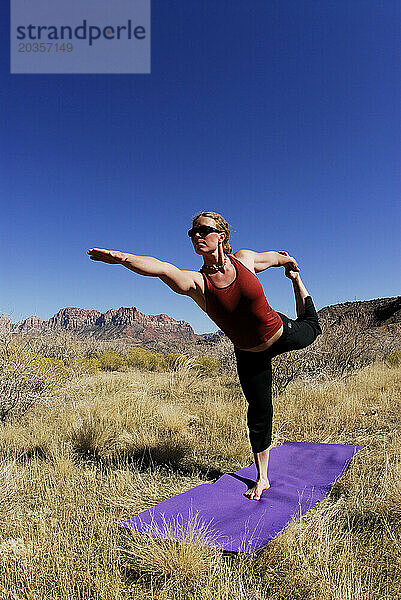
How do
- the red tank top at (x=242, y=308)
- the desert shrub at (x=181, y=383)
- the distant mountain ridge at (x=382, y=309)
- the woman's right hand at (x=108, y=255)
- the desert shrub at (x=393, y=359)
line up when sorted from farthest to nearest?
the distant mountain ridge at (x=382, y=309)
the desert shrub at (x=393, y=359)
the desert shrub at (x=181, y=383)
the red tank top at (x=242, y=308)
the woman's right hand at (x=108, y=255)

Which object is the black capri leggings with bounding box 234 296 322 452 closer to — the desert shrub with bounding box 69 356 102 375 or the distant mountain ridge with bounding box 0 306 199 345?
the distant mountain ridge with bounding box 0 306 199 345

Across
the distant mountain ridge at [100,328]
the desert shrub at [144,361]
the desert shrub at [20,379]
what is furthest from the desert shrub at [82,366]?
the desert shrub at [144,361]

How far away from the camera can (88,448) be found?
448 centimetres

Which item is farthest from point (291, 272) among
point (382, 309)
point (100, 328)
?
point (382, 309)

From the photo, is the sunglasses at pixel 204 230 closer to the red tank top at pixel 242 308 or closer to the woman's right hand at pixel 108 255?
the red tank top at pixel 242 308

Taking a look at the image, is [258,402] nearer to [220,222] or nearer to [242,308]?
[242,308]

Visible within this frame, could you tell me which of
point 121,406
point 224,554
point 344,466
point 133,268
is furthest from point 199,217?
point 121,406

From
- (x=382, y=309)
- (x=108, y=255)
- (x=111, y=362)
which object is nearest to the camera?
(x=108, y=255)

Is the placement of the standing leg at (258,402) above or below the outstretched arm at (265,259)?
below

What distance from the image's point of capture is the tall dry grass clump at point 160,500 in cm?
219

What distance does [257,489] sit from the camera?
333 centimetres

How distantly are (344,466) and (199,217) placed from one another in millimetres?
2790

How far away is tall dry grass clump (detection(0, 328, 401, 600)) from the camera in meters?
2.19

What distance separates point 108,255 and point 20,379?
3766 millimetres
